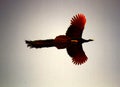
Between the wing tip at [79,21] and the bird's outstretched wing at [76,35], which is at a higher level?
the wing tip at [79,21]

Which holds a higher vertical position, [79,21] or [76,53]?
[79,21]

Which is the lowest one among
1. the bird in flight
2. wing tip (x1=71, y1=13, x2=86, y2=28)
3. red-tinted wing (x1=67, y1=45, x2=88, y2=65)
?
red-tinted wing (x1=67, y1=45, x2=88, y2=65)

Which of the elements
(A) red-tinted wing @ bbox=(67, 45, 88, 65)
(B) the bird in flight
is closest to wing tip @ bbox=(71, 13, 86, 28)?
(B) the bird in flight

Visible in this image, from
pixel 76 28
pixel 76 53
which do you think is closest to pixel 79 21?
pixel 76 28

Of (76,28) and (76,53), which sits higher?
(76,28)

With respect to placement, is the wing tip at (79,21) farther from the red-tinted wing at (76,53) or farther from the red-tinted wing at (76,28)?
the red-tinted wing at (76,53)

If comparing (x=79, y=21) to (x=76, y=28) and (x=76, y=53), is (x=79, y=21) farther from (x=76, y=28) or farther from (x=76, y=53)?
(x=76, y=53)

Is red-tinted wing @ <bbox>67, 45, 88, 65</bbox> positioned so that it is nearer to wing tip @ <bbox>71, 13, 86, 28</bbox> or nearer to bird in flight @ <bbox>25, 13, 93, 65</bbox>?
bird in flight @ <bbox>25, 13, 93, 65</bbox>

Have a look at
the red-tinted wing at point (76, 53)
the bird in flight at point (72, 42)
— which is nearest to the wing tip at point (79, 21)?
the bird in flight at point (72, 42)

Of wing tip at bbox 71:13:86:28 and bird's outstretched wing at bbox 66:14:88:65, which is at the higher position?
wing tip at bbox 71:13:86:28

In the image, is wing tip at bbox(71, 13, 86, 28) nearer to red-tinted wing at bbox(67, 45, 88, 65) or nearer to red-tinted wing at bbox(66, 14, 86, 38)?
red-tinted wing at bbox(66, 14, 86, 38)
